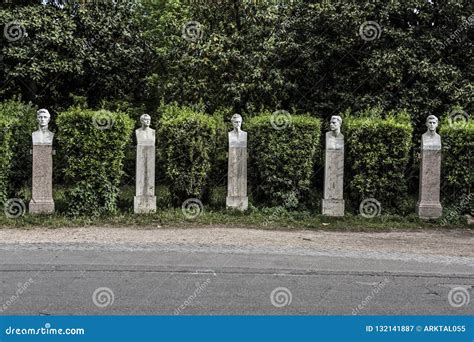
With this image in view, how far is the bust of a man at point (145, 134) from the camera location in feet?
39.8

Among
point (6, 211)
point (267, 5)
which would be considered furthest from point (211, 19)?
point (6, 211)

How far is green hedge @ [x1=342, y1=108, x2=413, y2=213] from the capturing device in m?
12.0

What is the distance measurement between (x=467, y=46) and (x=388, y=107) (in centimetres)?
317

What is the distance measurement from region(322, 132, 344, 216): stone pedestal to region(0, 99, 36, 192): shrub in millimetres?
6429

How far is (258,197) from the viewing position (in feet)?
41.9

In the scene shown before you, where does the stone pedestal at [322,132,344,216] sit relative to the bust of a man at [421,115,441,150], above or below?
→ below

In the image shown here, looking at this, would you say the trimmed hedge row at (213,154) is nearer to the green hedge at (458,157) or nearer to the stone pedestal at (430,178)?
the green hedge at (458,157)

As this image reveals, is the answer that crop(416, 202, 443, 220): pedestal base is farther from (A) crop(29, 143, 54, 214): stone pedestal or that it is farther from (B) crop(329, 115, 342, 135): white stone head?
(A) crop(29, 143, 54, 214): stone pedestal

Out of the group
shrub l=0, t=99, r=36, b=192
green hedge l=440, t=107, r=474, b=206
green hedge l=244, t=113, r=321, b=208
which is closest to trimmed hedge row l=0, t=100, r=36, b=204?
shrub l=0, t=99, r=36, b=192

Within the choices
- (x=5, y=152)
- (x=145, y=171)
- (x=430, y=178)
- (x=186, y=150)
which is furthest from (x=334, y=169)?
(x=5, y=152)

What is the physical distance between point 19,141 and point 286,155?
570 cm

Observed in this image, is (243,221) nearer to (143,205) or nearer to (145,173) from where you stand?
(143,205)

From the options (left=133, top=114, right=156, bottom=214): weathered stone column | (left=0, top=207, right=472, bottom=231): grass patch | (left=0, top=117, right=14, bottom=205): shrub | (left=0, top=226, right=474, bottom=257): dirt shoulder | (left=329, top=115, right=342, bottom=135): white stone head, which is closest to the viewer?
(left=0, top=226, right=474, bottom=257): dirt shoulder

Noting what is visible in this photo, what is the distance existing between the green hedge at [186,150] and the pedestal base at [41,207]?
2.51 metres
